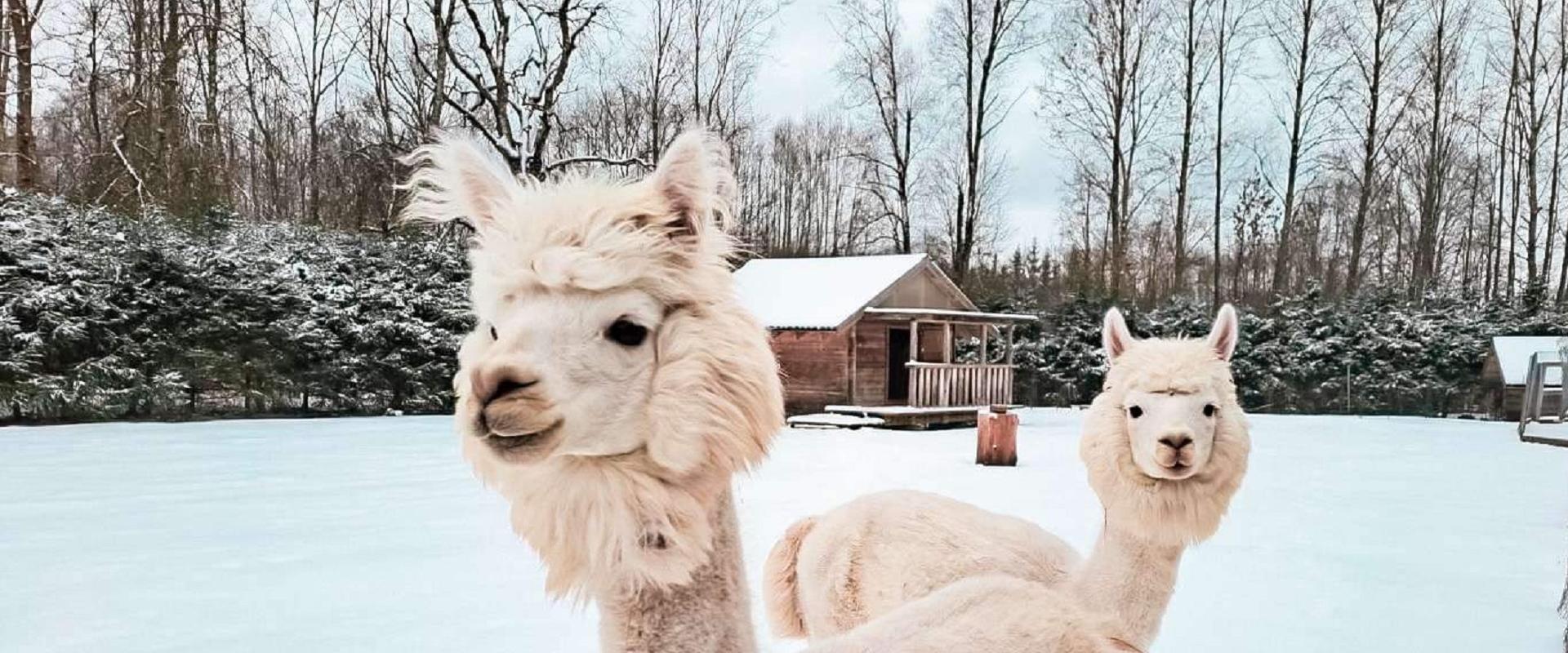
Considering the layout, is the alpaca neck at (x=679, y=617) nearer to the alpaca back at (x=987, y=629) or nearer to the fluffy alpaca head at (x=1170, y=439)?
the alpaca back at (x=987, y=629)

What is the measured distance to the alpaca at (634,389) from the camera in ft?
4.73

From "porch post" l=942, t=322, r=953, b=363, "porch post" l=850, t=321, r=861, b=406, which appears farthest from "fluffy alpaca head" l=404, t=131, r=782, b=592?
"porch post" l=942, t=322, r=953, b=363

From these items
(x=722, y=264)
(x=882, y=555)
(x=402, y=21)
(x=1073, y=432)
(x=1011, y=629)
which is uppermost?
(x=402, y=21)

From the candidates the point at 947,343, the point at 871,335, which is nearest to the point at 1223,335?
the point at 871,335

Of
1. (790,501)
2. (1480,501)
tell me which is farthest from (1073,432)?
(790,501)

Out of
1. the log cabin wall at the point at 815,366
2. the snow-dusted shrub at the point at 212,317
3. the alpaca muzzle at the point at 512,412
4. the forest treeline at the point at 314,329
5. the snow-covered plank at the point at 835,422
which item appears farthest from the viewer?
the log cabin wall at the point at 815,366

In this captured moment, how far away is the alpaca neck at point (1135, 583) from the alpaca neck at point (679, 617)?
4.71ft

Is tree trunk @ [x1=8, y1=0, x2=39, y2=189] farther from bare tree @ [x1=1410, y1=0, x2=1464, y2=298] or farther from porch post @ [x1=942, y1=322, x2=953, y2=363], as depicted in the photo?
bare tree @ [x1=1410, y1=0, x2=1464, y2=298]

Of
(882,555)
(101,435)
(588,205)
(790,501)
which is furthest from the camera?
(101,435)

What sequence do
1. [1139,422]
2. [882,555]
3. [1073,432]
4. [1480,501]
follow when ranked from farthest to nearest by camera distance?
[1073,432]
[1480,501]
[882,555]
[1139,422]

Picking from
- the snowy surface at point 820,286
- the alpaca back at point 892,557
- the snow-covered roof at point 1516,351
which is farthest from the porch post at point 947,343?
the alpaca back at point 892,557

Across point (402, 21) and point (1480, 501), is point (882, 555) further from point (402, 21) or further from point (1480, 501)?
point (402, 21)

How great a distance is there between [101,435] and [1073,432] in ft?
48.5

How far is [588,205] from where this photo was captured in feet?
5.03
